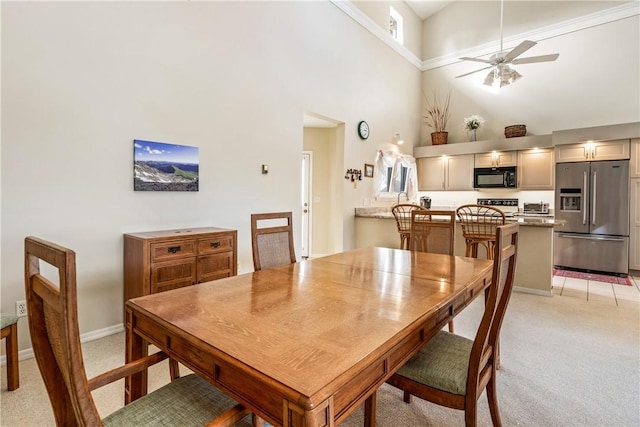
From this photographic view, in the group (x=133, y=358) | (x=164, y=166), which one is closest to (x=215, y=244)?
(x=164, y=166)

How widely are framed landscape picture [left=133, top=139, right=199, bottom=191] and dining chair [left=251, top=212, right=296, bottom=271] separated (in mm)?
1262

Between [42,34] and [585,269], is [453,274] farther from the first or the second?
[585,269]

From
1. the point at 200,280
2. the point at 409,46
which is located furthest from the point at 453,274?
the point at 409,46

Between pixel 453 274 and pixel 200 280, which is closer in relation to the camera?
pixel 453 274

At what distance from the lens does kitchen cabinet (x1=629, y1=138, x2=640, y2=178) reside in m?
4.55

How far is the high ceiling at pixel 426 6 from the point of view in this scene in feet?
21.2

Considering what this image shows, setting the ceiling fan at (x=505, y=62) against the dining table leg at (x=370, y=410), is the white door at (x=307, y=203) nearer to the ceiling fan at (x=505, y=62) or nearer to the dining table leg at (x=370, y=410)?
the ceiling fan at (x=505, y=62)

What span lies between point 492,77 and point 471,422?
13.6 ft

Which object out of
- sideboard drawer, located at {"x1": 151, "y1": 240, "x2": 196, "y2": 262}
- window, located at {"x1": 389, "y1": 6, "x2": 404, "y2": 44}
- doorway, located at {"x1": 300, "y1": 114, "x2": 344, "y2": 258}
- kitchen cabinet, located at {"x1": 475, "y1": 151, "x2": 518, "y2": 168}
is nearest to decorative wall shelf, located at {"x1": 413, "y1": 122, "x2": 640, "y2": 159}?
kitchen cabinet, located at {"x1": 475, "y1": 151, "x2": 518, "y2": 168}

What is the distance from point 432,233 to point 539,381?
1200mm

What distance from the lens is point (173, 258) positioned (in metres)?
2.59

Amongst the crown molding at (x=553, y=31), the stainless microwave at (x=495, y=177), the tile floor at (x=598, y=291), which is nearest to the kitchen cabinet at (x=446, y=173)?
the stainless microwave at (x=495, y=177)

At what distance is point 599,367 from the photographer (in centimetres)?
218

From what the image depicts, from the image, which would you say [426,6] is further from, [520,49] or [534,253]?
[534,253]
